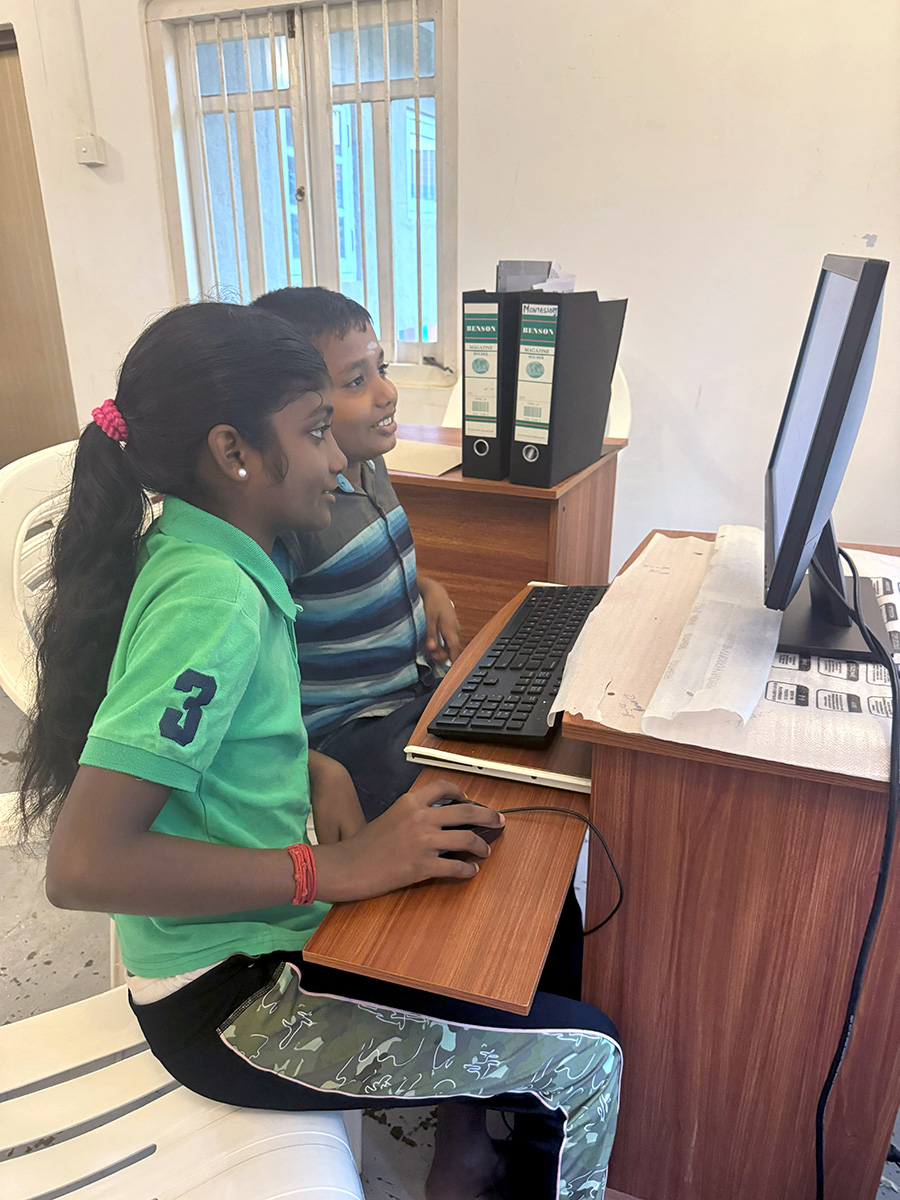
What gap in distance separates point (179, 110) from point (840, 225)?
2392 millimetres

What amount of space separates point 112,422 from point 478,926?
57cm

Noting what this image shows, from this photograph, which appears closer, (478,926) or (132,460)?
(478,926)

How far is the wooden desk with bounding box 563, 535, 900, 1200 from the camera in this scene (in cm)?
72

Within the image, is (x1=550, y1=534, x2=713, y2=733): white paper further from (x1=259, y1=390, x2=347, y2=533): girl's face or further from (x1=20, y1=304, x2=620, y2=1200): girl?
(x1=259, y1=390, x2=347, y2=533): girl's face

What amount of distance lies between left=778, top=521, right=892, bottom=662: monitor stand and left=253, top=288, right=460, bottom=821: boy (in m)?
0.50

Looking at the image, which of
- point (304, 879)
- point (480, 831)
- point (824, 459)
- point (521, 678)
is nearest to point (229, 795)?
point (304, 879)

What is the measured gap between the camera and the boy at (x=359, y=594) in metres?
1.07

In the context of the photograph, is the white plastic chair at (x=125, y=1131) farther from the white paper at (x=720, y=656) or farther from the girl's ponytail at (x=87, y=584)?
the white paper at (x=720, y=656)

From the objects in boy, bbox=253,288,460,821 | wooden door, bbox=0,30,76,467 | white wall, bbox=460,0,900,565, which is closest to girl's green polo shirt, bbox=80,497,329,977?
boy, bbox=253,288,460,821

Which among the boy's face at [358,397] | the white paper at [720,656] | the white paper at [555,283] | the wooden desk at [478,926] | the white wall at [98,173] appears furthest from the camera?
the white wall at [98,173]

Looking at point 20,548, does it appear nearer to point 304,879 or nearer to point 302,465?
point 302,465

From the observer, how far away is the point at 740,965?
803mm

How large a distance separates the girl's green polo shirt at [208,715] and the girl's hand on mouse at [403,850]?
0.34 feet

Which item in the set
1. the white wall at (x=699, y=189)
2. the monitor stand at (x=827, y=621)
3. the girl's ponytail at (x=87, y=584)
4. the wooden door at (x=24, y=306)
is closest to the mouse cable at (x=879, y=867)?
the monitor stand at (x=827, y=621)
